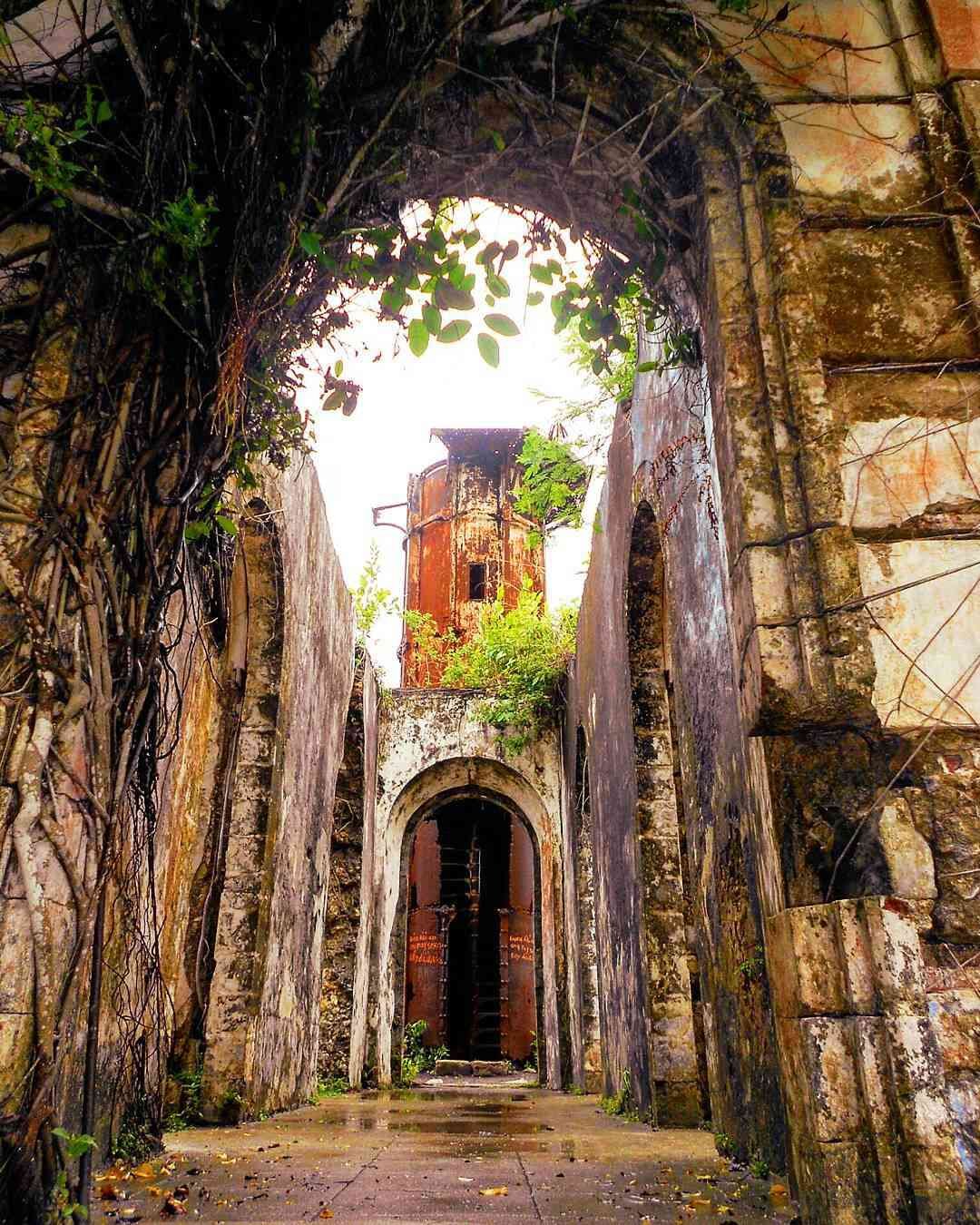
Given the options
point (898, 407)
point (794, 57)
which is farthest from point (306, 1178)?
point (794, 57)

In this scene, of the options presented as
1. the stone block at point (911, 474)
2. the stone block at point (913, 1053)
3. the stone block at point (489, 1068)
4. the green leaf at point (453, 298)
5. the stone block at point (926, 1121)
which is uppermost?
the green leaf at point (453, 298)

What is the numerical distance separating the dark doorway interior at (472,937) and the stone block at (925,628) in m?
13.8

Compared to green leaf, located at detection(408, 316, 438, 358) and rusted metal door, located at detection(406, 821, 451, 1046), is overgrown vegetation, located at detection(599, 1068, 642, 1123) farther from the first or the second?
rusted metal door, located at detection(406, 821, 451, 1046)

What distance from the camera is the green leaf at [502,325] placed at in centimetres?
271

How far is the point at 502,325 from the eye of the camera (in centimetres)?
272

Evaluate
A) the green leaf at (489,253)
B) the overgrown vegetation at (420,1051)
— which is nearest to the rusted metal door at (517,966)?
the overgrown vegetation at (420,1051)

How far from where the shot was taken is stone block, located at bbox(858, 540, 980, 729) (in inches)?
87.8

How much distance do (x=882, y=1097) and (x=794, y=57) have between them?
2.90 m

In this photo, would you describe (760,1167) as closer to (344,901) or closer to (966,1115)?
(966,1115)

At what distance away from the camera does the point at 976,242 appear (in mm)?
2592

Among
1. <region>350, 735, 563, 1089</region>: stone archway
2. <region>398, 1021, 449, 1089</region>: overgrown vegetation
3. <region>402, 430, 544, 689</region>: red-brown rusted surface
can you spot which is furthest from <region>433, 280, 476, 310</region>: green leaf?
<region>402, 430, 544, 689</region>: red-brown rusted surface

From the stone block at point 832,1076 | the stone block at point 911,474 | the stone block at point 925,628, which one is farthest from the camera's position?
the stone block at point 911,474

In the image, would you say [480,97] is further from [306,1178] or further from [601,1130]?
[601,1130]

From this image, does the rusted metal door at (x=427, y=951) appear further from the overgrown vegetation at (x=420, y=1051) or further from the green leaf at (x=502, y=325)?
the green leaf at (x=502, y=325)
